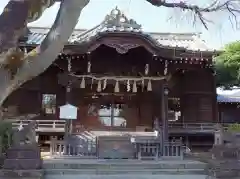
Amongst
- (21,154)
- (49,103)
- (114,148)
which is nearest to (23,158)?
(21,154)

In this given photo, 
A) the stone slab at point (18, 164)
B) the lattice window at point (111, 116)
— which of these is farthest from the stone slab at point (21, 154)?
the lattice window at point (111, 116)

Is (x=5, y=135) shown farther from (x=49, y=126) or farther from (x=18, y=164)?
(x=49, y=126)

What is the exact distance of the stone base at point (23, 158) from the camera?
931cm

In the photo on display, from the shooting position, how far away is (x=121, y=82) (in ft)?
47.5

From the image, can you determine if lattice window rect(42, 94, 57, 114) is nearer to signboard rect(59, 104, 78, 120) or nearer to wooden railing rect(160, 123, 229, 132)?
signboard rect(59, 104, 78, 120)

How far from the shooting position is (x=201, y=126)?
15.5 m

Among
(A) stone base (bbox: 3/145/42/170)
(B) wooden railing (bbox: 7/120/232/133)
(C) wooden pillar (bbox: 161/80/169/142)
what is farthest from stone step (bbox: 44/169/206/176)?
(B) wooden railing (bbox: 7/120/232/133)

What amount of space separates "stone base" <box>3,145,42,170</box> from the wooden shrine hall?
173 inches

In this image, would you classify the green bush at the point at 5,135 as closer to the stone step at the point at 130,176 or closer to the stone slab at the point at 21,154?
the stone slab at the point at 21,154

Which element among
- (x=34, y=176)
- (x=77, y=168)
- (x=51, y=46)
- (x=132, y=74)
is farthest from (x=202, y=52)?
(x=51, y=46)

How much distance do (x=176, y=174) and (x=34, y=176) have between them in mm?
3973

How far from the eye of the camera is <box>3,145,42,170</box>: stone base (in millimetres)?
9312

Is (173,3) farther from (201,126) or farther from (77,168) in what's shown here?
(201,126)

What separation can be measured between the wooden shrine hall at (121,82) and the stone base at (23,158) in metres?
4.40
